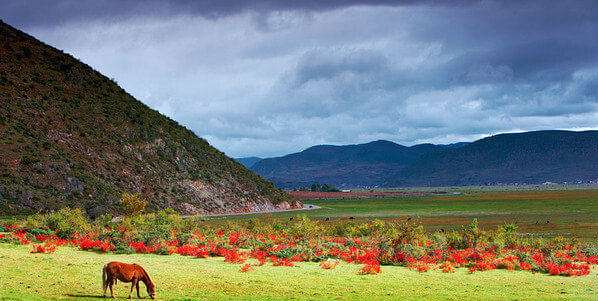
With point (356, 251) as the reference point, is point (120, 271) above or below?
above

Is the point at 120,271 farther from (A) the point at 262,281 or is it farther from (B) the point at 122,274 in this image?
(A) the point at 262,281

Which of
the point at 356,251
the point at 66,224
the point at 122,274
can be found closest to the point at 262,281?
the point at 122,274

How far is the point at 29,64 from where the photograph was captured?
74.2 metres

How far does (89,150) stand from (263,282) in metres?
58.0

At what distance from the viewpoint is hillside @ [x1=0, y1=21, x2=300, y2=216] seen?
57438 millimetres

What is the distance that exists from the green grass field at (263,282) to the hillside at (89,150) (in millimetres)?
37776

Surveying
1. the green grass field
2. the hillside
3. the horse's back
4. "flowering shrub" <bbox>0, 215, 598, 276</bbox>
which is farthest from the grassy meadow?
the hillside

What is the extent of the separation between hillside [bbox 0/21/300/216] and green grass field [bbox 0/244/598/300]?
37.8 metres

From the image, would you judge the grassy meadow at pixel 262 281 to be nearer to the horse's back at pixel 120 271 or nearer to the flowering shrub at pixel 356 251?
the flowering shrub at pixel 356 251

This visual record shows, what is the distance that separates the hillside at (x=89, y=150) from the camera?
2261 inches

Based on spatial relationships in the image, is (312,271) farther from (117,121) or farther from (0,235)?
(117,121)

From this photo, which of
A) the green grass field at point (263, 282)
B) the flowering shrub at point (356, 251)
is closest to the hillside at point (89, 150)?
Result: the flowering shrub at point (356, 251)

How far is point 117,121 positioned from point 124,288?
2665 inches

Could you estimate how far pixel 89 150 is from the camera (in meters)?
67.5
